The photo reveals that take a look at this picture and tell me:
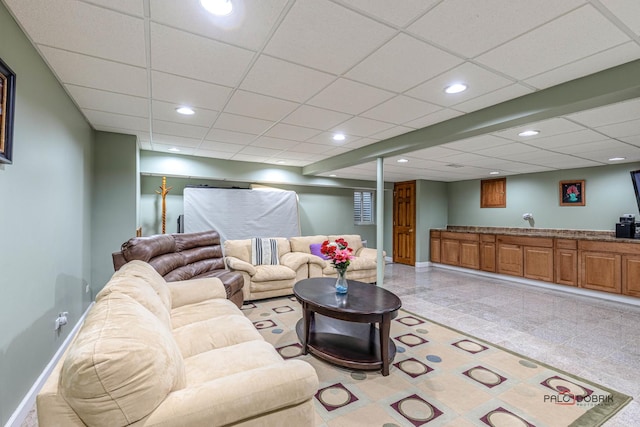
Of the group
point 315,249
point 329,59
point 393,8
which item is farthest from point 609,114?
point 315,249

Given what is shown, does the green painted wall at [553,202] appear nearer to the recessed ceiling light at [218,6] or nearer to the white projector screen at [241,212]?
the white projector screen at [241,212]

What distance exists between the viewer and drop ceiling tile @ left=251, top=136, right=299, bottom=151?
4008 millimetres

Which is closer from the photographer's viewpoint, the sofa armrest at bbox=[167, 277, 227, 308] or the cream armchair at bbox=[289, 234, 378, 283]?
the sofa armrest at bbox=[167, 277, 227, 308]

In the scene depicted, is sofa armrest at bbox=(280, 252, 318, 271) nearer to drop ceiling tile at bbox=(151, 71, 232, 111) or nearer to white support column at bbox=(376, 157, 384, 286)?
white support column at bbox=(376, 157, 384, 286)

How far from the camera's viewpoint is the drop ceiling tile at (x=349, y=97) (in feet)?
7.82

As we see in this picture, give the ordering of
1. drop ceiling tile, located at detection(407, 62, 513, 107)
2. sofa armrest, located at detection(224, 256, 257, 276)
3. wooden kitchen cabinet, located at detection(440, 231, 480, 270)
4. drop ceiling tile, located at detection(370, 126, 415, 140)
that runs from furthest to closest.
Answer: wooden kitchen cabinet, located at detection(440, 231, 480, 270) < sofa armrest, located at detection(224, 256, 257, 276) < drop ceiling tile, located at detection(370, 126, 415, 140) < drop ceiling tile, located at detection(407, 62, 513, 107)

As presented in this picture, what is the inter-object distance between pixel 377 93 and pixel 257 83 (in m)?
1.00

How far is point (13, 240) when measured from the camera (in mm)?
1685

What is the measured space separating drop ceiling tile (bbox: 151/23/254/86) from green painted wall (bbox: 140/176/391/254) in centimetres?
376

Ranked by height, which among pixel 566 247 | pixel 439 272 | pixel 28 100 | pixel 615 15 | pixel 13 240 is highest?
pixel 615 15

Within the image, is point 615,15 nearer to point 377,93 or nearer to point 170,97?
point 377,93

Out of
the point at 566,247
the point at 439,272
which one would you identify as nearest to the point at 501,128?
the point at 566,247

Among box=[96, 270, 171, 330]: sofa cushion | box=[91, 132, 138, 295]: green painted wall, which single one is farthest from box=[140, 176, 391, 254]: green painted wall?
box=[96, 270, 171, 330]: sofa cushion

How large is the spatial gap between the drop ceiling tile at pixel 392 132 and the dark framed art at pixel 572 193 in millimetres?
4027
